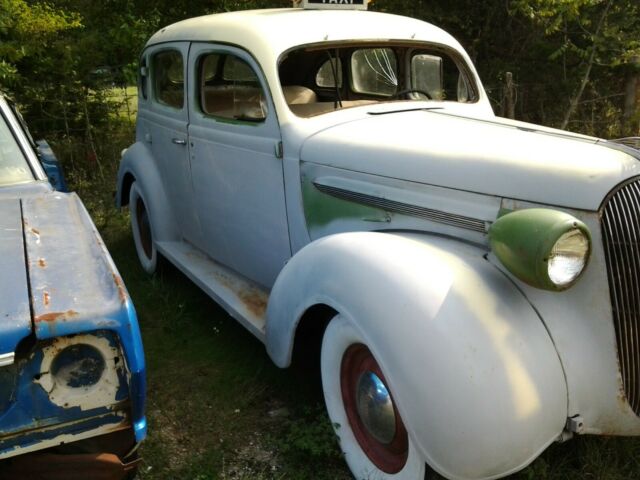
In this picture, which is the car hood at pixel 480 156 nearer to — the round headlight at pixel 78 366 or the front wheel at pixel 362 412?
the front wheel at pixel 362 412

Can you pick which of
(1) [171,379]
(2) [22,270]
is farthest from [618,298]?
(1) [171,379]

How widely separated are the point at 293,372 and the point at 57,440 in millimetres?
1574

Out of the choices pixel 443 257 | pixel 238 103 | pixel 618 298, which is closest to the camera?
pixel 618 298

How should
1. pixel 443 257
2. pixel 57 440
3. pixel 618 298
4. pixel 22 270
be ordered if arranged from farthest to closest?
pixel 443 257 → pixel 618 298 → pixel 22 270 → pixel 57 440

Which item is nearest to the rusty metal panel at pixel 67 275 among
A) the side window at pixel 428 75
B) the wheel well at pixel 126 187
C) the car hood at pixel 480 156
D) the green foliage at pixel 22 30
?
the car hood at pixel 480 156

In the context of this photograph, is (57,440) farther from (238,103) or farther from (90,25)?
(90,25)

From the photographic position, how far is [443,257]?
2150 mm

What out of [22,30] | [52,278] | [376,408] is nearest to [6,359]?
[52,278]

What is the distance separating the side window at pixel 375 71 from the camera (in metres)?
3.44

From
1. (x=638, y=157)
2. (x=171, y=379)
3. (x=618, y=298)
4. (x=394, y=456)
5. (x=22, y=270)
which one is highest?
(x=638, y=157)

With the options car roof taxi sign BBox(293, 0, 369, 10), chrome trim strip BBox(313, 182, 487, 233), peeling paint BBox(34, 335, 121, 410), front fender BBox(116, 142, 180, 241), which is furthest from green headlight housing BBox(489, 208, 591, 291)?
front fender BBox(116, 142, 180, 241)

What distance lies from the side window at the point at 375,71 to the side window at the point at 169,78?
1.13 meters

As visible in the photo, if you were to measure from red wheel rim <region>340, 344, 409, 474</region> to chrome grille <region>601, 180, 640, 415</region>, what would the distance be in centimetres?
75

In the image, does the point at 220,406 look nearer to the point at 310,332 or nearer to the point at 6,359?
the point at 310,332
